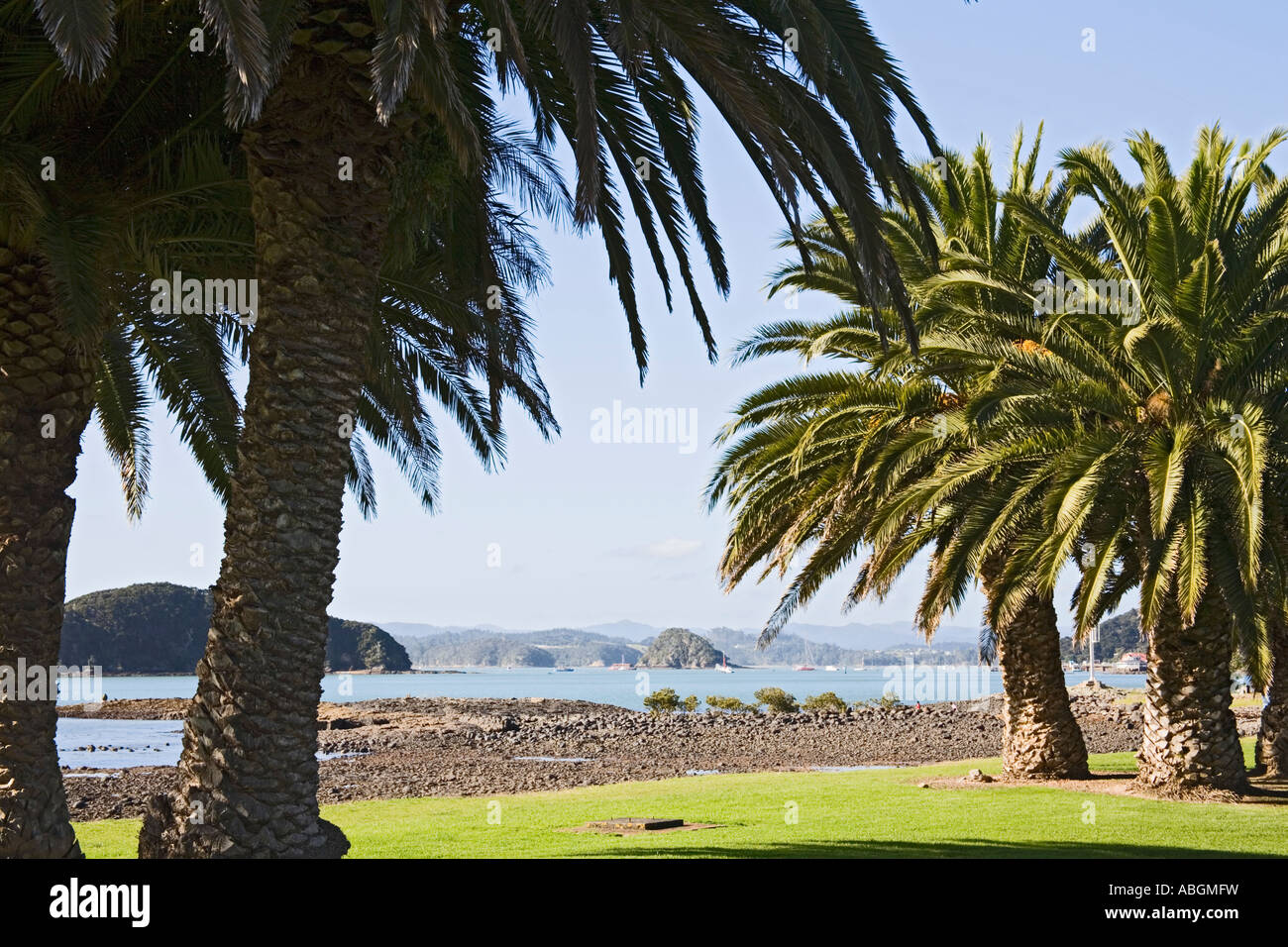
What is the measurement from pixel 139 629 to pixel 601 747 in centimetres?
7342

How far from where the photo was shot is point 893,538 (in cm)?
1716

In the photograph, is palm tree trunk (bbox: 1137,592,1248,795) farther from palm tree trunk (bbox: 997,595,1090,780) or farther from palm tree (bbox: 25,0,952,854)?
palm tree (bbox: 25,0,952,854)

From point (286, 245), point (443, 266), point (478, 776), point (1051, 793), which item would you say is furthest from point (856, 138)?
point (478, 776)

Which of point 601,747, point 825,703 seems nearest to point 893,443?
point 601,747

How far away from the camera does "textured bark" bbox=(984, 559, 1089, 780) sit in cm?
1746

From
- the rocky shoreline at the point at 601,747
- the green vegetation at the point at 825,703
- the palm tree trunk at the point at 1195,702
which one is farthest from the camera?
the green vegetation at the point at 825,703

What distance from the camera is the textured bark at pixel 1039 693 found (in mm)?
17461

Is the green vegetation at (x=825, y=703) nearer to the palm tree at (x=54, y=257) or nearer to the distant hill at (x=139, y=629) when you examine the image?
the palm tree at (x=54, y=257)

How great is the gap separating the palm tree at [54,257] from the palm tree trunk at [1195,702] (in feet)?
41.2

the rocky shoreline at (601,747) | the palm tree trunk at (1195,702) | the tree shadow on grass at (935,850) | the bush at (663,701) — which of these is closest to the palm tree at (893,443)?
the palm tree trunk at (1195,702)

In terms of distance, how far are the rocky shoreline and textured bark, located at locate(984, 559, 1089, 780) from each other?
7467 millimetres

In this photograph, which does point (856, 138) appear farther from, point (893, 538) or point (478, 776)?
point (478, 776)
